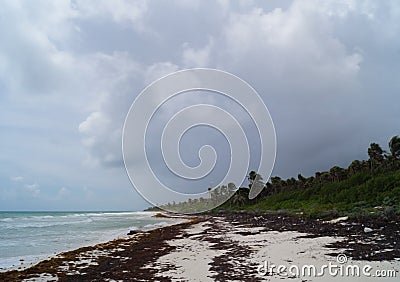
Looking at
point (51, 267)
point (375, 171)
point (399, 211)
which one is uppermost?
point (375, 171)

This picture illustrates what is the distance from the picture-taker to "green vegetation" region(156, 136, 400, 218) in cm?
2766

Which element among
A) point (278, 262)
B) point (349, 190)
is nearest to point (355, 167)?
point (349, 190)

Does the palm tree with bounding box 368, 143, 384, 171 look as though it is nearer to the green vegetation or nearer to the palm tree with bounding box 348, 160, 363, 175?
the green vegetation

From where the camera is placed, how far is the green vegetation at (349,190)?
27656 millimetres

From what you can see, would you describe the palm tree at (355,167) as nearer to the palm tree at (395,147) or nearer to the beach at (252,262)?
the palm tree at (395,147)

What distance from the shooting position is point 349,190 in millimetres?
39812

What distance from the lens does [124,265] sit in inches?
492

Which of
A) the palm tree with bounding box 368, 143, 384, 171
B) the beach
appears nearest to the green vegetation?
the palm tree with bounding box 368, 143, 384, 171

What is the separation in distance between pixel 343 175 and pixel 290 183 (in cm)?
1802

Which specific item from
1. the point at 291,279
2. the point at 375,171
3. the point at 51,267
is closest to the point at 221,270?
the point at 291,279

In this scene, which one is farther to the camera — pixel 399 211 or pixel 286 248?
pixel 399 211

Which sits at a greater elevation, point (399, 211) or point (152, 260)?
point (399, 211)

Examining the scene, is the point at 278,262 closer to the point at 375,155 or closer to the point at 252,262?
the point at 252,262

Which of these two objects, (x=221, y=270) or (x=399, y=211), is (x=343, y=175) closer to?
(x=399, y=211)
